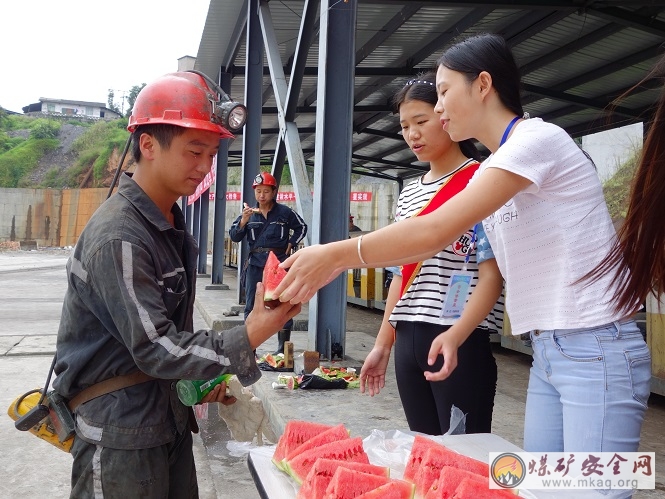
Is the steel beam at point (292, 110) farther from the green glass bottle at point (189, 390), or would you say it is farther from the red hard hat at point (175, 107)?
the green glass bottle at point (189, 390)

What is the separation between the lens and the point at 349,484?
5.26 feet

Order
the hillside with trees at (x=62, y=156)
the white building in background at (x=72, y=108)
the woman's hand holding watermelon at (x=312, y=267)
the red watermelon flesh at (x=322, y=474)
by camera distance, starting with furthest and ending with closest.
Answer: the white building in background at (x=72, y=108), the hillside with trees at (x=62, y=156), the woman's hand holding watermelon at (x=312, y=267), the red watermelon flesh at (x=322, y=474)

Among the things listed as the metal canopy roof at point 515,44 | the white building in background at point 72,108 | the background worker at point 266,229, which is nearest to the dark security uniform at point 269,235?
the background worker at point 266,229

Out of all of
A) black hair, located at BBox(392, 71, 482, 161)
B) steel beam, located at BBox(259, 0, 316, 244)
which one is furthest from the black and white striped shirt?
steel beam, located at BBox(259, 0, 316, 244)

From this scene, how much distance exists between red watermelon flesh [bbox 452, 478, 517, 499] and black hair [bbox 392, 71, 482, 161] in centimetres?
160

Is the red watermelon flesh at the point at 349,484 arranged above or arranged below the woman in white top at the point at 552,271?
below

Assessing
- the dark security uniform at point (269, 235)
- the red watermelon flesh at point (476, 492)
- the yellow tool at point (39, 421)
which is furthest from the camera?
the dark security uniform at point (269, 235)

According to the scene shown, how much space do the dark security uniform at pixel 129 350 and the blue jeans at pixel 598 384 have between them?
0.93 metres

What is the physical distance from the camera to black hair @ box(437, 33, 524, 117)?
2051 mm

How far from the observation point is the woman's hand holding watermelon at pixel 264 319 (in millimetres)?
1938

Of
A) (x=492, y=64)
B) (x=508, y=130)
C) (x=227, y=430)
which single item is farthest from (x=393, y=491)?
(x=227, y=430)

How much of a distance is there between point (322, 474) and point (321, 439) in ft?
1.34

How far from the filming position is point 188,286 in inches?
89.4

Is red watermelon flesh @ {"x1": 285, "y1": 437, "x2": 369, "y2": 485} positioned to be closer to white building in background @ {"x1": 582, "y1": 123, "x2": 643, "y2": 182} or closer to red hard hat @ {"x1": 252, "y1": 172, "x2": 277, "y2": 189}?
red hard hat @ {"x1": 252, "y1": 172, "x2": 277, "y2": 189}
